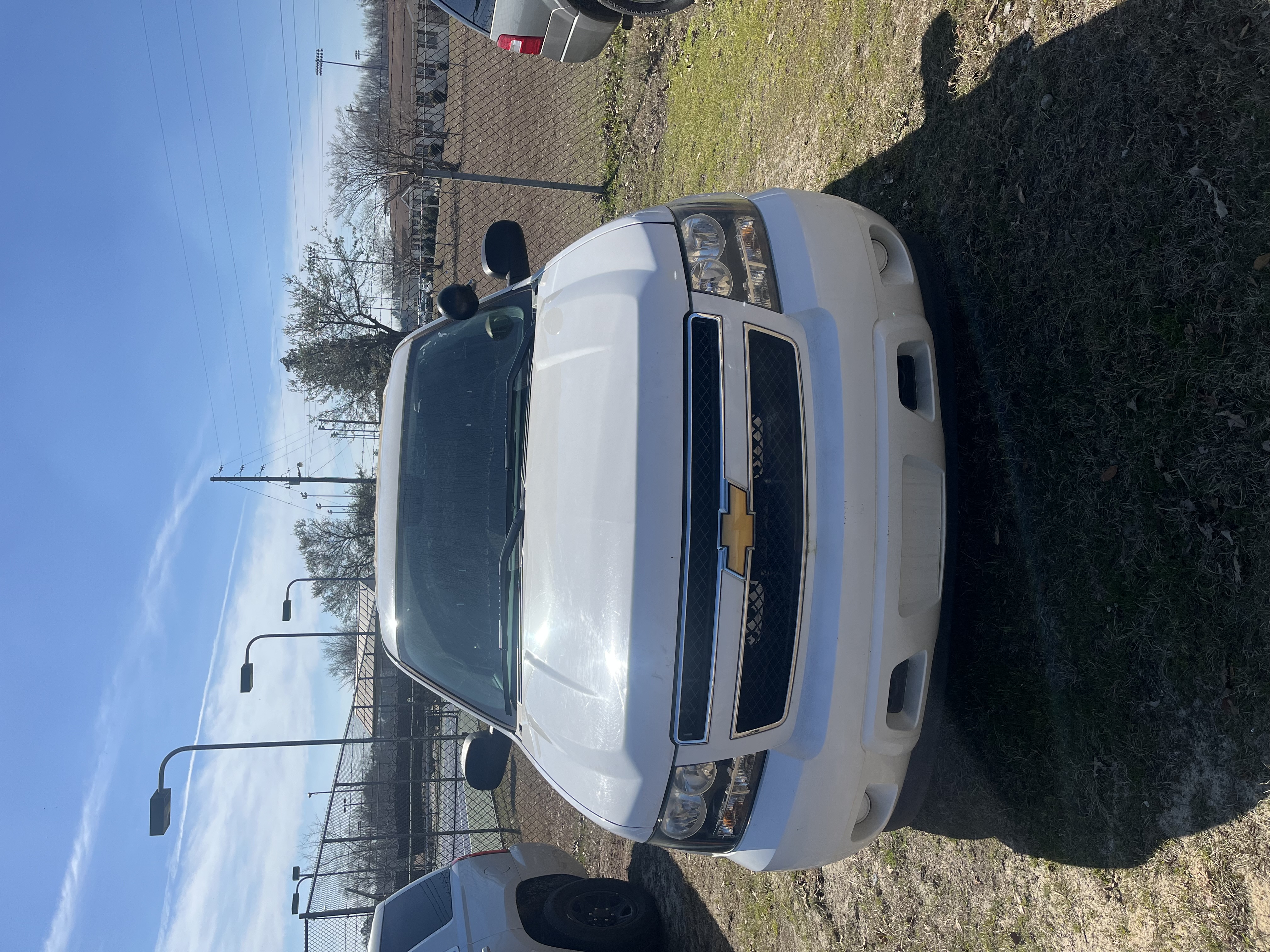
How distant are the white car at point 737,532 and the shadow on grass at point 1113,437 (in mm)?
318

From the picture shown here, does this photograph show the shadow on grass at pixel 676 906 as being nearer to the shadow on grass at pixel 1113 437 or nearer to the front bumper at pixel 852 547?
the shadow on grass at pixel 1113 437

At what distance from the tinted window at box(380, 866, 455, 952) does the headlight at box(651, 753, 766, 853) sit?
11.9ft

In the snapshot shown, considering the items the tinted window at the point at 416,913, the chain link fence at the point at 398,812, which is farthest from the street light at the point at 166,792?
the tinted window at the point at 416,913

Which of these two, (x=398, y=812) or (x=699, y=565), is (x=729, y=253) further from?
(x=398, y=812)

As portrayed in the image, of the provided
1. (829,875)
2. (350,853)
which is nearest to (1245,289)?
(829,875)

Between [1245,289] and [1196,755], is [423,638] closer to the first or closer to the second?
[1196,755]

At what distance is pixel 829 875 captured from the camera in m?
4.40

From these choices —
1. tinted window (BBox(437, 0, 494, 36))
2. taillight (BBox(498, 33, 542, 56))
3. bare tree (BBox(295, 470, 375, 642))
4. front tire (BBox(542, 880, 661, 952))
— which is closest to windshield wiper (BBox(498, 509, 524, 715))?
front tire (BBox(542, 880, 661, 952))

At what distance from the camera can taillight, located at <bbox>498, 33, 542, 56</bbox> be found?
689 cm

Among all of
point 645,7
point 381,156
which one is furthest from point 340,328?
point 645,7

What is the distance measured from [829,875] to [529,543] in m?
2.75

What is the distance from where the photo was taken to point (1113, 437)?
2963 mm

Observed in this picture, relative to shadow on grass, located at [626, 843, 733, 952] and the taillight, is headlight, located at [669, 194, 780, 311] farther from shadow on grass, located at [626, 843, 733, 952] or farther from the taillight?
the taillight

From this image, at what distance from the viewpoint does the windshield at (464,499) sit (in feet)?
11.9
